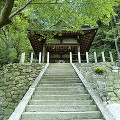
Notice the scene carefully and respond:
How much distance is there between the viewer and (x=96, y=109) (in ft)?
9.75

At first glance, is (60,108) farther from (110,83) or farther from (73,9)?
(110,83)

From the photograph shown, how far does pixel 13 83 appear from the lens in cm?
648

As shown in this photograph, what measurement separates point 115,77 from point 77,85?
3856mm

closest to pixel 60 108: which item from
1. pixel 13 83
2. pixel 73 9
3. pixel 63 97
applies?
pixel 63 97

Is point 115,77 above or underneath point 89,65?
underneath

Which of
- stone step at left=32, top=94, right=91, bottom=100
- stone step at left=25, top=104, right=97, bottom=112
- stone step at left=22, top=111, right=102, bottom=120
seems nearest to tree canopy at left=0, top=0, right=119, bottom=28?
stone step at left=32, top=94, right=91, bottom=100

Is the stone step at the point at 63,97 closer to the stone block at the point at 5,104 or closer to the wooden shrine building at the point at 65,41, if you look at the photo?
the stone block at the point at 5,104

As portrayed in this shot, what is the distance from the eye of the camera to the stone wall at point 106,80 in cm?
626

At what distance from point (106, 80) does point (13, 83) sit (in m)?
6.02

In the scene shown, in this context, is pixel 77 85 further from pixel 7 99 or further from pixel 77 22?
pixel 7 99

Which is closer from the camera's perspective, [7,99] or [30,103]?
[30,103]

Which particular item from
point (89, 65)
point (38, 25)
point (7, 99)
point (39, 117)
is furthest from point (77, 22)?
point (7, 99)

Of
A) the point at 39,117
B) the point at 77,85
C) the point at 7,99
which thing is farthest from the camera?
the point at 7,99

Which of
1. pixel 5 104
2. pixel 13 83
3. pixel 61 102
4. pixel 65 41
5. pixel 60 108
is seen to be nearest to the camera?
pixel 60 108
